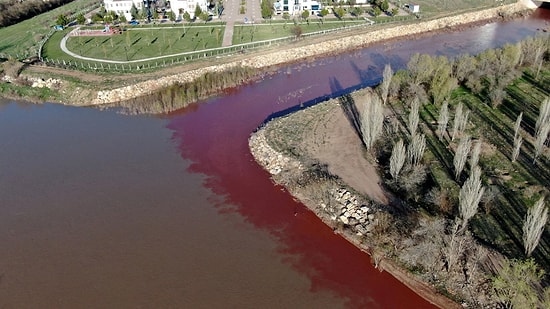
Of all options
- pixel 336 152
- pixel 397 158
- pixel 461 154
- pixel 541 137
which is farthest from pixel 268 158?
pixel 541 137

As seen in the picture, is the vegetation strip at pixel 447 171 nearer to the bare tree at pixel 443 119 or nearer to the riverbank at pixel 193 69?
the bare tree at pixel 443 119

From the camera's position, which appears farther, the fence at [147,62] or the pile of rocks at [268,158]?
the fence at [147,62]

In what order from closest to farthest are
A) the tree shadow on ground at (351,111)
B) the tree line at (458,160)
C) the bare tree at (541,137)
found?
the tree line at (458,160) → the bare tree at (541,137) → the tree shadow on ground at (351,111)

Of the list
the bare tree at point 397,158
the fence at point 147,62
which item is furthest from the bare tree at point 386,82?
the fence at point 147,62

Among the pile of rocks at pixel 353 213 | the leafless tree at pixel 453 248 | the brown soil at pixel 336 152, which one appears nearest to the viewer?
the leafless tree at pixel 453 248

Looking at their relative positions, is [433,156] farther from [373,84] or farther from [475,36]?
[475,36]

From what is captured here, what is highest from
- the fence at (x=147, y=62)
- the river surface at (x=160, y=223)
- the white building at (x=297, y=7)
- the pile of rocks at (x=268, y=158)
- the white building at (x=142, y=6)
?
the white building at (x=142, y=6)

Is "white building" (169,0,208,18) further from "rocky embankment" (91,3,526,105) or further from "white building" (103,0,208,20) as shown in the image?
"rocky embankment" (91,3,526,105)
